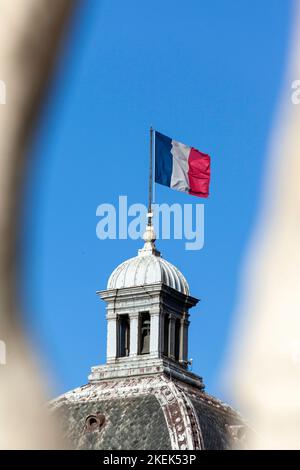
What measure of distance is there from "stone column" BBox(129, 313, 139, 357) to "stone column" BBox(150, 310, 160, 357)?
104 centimetres

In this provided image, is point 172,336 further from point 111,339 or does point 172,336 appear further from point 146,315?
point 111,339

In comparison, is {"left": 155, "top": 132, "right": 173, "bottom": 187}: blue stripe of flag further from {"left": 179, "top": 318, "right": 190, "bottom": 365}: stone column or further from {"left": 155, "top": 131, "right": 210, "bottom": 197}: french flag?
{"left": 179, "top": 318, "right": 190, "bottom": 365}: stone column

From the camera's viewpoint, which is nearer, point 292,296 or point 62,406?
point 292,296

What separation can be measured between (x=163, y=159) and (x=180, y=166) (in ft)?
3.67

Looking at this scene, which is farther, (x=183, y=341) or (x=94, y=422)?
(x=183, y=341)

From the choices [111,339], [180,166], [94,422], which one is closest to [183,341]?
[111,339]

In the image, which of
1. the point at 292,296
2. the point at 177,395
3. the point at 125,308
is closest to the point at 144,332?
the point at 125,308

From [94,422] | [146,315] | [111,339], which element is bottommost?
[94,422]

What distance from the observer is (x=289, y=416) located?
6.83 meters

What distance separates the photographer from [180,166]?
191 feet

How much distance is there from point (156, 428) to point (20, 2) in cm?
5094

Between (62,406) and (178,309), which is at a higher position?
(178,309)

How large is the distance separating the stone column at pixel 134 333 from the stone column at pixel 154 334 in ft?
3.42

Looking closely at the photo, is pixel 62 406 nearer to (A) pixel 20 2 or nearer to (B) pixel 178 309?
(B) pixel 178 309
